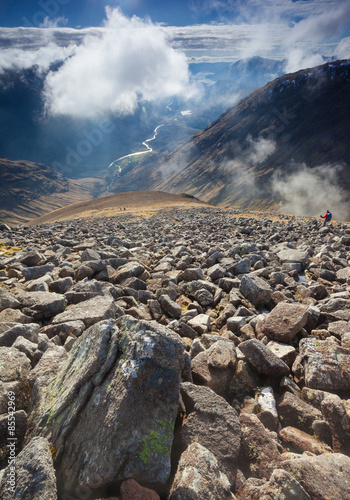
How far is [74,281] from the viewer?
9188 millimetres

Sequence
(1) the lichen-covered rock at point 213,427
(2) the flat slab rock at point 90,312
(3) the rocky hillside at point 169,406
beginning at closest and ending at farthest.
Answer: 1. (3) the rocky hillside at point 169,406
2. (1) the lichen-covered rock at point 213,427
3. (2) the flat slab rock at point 90,312

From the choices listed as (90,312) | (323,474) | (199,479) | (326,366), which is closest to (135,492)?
(199,479)

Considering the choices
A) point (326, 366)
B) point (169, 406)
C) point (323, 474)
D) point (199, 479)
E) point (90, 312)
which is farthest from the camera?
point (90, 312)

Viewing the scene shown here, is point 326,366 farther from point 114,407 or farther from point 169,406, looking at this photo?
point 114,407

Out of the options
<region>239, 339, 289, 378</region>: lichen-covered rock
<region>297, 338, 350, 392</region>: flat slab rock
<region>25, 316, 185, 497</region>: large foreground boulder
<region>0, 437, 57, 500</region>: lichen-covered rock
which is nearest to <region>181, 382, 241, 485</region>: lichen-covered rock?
<region>25, 316, 185, 497</region>: large foreground boulder

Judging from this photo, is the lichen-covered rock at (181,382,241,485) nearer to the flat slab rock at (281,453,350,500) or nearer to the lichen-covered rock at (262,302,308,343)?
the flat slab rock at (281,453,350,500)

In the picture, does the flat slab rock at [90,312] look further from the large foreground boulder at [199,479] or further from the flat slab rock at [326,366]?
the flat slab rock at [326,366]

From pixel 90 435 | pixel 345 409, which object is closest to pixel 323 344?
pixel 345 409

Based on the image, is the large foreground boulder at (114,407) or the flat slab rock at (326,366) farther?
the flat slab rock at (326,366)

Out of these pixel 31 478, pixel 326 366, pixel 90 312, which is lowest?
pixel 31 478

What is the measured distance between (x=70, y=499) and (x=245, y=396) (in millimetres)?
2889

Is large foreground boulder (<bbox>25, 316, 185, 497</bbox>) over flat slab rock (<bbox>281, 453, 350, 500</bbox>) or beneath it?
over

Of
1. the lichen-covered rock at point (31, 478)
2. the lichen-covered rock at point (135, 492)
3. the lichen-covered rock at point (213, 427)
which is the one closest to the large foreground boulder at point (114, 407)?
the lichen-covered rock at point (135, 492)

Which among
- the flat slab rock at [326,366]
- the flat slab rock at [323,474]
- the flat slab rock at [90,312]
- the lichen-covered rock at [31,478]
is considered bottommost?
the flat slab rock at [323,474]
